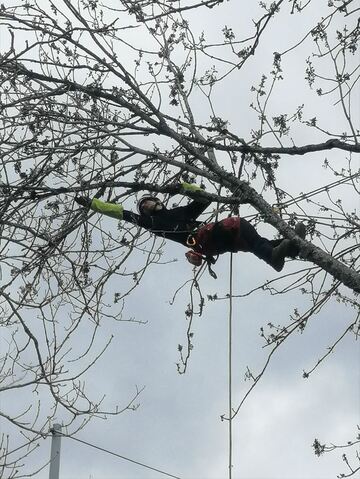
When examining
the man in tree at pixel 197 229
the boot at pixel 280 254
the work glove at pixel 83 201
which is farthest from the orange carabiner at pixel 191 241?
the work glove at pixel 83 201

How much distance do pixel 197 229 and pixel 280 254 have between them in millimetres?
863

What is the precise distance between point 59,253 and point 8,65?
142 centimetres

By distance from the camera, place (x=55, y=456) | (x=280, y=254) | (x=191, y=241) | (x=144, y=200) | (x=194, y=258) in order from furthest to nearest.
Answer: (x=55, y=456), (x=144, y=200), (x=191, y=241), (x=194, y=258), (x=280, y=254)

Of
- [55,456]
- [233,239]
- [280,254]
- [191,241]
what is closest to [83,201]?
[191,241]

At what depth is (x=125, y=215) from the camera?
256 inches

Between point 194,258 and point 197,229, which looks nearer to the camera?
point 194,258

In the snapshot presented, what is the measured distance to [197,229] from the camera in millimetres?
6613

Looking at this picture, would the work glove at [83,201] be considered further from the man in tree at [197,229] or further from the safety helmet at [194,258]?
the safety helmet at [194,258]

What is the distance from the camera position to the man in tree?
20.6 feet

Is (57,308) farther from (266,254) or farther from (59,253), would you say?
(266,254)

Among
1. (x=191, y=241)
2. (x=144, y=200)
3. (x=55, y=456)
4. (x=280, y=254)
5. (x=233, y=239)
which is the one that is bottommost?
(x=280, y=254)

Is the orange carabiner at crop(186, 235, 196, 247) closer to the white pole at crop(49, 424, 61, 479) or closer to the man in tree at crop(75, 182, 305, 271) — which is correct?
the man in tree at crop(75, 182, 305, 271)

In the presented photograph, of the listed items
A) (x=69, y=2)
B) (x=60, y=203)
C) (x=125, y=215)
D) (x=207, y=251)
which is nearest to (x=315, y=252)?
(x=207, y=251)

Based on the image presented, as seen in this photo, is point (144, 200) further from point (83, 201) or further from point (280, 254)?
point (280, 254)
